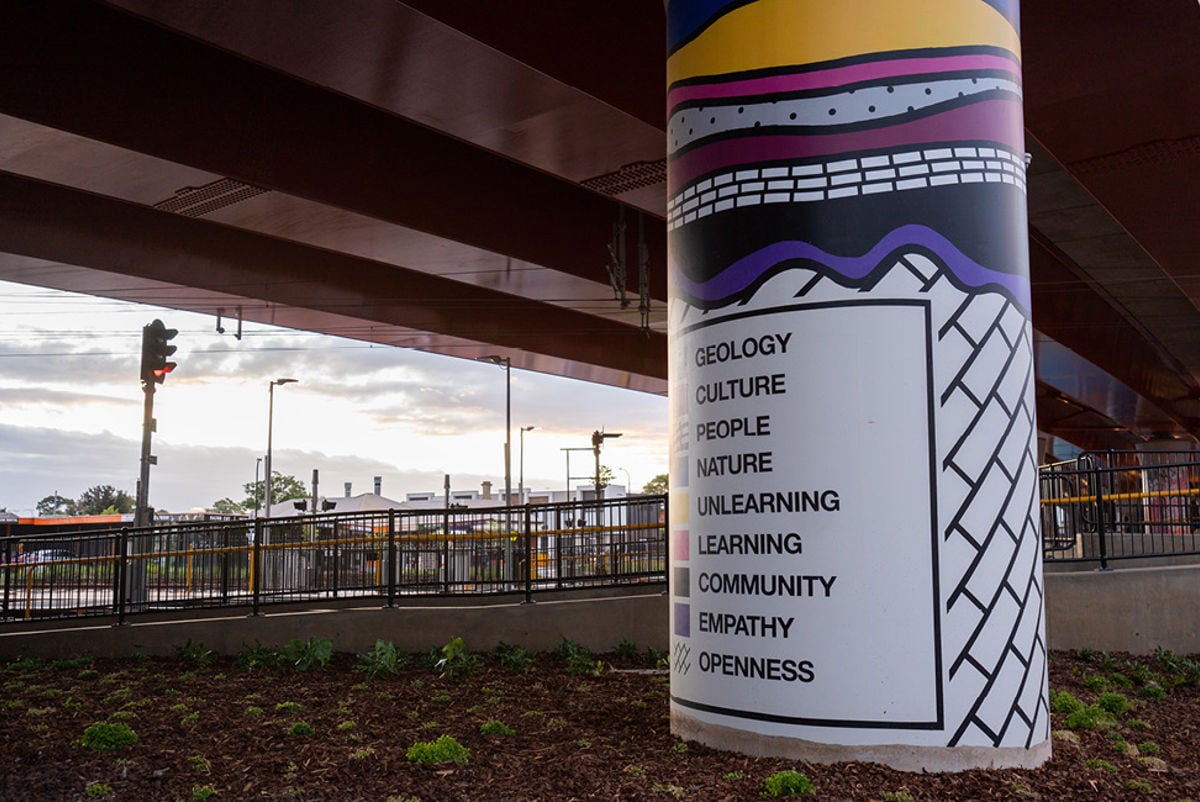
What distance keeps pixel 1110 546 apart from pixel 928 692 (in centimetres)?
929

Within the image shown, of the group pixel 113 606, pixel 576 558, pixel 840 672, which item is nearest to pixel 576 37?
pixel 576 558

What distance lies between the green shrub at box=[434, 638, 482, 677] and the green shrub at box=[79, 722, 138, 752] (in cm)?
346

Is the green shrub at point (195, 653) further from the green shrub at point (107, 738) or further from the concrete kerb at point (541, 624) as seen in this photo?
the green shrub at point (107, 738)

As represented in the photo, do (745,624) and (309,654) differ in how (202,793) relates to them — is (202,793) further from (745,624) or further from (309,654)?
(309,654)

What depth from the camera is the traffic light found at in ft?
63.3

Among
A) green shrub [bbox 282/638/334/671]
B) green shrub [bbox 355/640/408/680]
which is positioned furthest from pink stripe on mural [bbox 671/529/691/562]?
green shrub [bbox 282/638/334/671]

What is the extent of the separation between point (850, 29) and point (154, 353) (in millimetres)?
16389

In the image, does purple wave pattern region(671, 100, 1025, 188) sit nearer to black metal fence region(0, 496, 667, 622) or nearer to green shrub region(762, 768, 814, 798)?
green shrub region(762, 768, 814, 798)

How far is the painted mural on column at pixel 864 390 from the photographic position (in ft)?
19.4

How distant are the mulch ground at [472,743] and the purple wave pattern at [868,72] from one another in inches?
157

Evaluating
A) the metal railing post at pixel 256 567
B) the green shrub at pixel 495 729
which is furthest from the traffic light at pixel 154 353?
Result: the green shrub at pixel 495 729

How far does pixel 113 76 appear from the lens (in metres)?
13.8

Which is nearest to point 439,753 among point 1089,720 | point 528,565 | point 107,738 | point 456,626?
point 107,738

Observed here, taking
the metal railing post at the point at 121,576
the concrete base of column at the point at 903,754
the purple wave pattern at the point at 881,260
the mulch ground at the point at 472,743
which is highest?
the purple wave pattern at the point at 881,260
